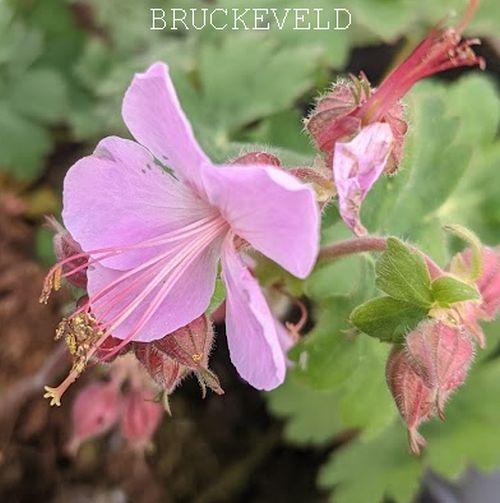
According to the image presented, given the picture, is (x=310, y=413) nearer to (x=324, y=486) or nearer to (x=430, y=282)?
(x=324, y=486)

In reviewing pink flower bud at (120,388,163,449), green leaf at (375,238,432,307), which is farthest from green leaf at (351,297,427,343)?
pink flower bud at (120,388,163,449)

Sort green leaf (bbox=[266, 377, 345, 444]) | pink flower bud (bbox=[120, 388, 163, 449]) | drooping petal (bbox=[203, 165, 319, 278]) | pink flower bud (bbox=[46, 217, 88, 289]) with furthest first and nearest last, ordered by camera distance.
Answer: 1. green leaf (bbox=[266, 377, 345, 444])
2. pink flower bud (bbox=[120, 388, 163, 449])
3. pink flower bud (bbox=[46, 217, 88, 289])
4. drooping petal (bbox=[203, 165, 319, 278])

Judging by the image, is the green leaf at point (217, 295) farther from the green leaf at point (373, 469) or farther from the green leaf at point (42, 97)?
the green leaf at point (42, 97)

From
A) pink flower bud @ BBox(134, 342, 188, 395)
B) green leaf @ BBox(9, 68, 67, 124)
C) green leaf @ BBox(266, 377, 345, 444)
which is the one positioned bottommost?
green leaf @ BBox(266, 377, 345, 444)

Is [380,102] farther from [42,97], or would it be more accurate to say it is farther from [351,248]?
[42,97]

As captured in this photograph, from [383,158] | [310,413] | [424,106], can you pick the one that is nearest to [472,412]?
[310,413]

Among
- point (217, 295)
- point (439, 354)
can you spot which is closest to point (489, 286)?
point (439, 354)

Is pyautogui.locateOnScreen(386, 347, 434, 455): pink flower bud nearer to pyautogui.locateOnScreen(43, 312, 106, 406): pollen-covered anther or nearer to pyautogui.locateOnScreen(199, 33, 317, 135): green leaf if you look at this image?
pyautogui.locateOnScreen(43, 312, 106, 406): pollen-covered anther
